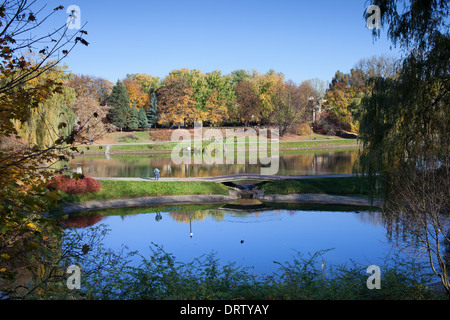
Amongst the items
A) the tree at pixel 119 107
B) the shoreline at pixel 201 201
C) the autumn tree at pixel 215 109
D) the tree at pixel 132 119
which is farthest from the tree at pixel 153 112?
the shoreline at pixel 201 201

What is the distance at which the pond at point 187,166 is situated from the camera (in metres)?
32.6

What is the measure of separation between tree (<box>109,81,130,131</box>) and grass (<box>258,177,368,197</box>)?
3660cm

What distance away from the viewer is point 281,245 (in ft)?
51.6

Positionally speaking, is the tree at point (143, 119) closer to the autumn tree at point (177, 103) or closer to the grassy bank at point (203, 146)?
the autumn tree at point (177, 103)

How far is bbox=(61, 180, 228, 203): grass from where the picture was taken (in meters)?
24.0

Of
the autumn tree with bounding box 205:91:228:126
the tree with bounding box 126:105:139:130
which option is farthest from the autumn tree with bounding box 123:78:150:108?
the autumn tree with bounding box 205:91:228:126

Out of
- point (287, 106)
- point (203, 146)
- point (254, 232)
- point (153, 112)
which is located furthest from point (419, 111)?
point (153, 112)

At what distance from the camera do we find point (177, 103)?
197 ft

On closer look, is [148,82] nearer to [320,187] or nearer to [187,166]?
[187,166]

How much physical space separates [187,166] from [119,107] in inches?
975

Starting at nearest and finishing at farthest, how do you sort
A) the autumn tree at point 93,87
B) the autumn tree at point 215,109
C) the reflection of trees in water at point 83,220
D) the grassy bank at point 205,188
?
the reflection of trees in water at point 83,220, the grassy bank at point 205,188, the autumn tree at point 93,87, the autumn tree at point 215,109

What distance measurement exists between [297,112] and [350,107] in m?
8.10

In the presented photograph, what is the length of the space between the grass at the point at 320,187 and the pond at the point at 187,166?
497cm

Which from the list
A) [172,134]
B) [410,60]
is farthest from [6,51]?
[172,134]
